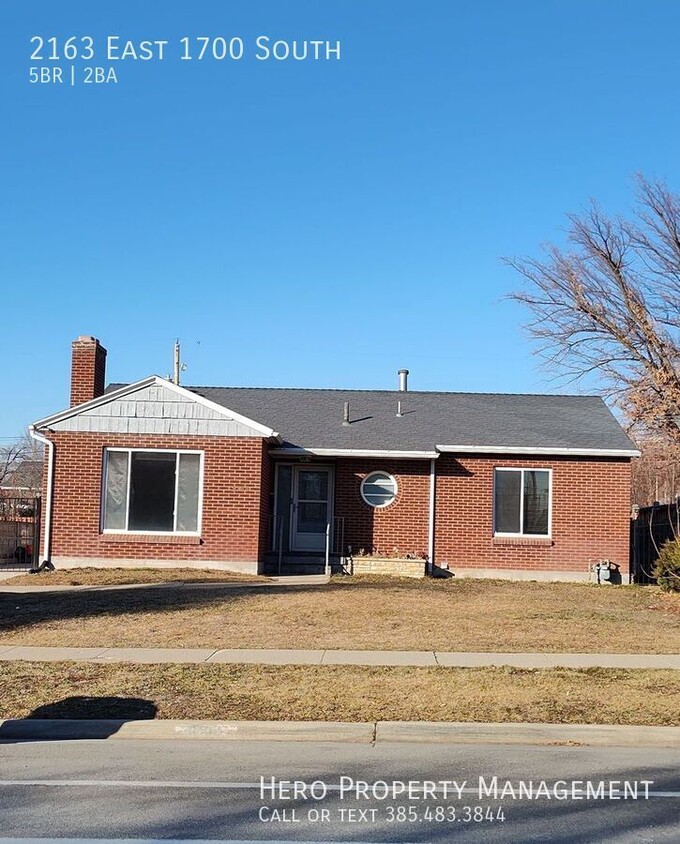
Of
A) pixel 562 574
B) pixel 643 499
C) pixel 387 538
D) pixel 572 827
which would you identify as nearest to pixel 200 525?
pixel 387 538

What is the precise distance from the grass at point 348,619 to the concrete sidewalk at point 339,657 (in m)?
0.36

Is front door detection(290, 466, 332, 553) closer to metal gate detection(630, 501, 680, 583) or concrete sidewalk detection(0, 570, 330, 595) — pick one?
concrete sidewalk detection(0, 570, 330, 595)

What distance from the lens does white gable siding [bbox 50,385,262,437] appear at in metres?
20.0

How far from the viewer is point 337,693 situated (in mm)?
9266

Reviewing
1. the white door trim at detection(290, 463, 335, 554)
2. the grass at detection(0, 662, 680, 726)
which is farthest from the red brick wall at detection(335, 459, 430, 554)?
the grass at detection(0, 662, 680, 726)

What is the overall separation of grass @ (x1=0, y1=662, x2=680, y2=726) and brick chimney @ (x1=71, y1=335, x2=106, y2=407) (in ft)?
40.5

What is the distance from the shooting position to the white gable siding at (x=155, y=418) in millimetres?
20031

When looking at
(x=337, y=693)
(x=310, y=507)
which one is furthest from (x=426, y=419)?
(x=337, y=693)

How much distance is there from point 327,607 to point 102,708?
6.17 m

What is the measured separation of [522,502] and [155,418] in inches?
320

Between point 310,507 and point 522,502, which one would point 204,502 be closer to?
point 310,507

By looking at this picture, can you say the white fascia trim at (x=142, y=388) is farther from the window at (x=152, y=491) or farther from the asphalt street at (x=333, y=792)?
the asphalt street at (x=333, y=792)

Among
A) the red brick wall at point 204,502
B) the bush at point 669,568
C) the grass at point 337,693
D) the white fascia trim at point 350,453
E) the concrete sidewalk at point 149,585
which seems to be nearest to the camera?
the grass at point 337,693

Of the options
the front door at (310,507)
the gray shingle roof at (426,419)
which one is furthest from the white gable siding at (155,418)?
the front door at (310,507)
